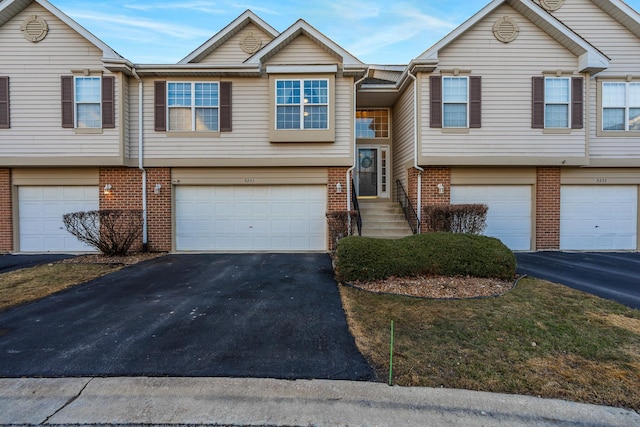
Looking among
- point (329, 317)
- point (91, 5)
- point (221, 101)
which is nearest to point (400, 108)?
point (221, 101)

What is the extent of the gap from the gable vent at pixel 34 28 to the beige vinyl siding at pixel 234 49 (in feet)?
15.9

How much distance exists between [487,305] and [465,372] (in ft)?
7.46

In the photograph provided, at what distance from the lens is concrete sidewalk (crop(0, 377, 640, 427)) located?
2.48 metres

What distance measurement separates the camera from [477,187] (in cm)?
1027

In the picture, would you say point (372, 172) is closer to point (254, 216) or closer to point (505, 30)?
point (254, 216)

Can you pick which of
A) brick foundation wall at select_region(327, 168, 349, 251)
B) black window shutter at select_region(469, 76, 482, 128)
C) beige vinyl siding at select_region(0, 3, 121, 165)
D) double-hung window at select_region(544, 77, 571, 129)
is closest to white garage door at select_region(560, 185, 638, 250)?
double-hung window at select_region(544, 77, 571, 129)

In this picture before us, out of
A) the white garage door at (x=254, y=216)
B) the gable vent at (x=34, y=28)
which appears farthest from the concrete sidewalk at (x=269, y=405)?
the gable vent at (x=34, y=28)

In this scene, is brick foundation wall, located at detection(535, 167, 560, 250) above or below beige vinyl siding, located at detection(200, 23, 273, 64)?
below

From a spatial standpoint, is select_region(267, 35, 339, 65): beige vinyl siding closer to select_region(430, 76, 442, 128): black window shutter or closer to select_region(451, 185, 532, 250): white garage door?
select_region(430, 76, 442, 128): black window shutter

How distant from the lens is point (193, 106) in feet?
32.8

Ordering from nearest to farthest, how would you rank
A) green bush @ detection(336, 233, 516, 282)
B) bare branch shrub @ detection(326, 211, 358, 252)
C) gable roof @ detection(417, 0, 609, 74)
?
green bush @ detection(336, 233, 516, 282) → bare branch shrub @ detection(326, 211, 358, 252) → gable roof @ detection(417, 0, 609, 74)

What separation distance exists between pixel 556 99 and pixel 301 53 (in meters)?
8.33

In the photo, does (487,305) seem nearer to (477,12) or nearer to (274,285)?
(274,285)

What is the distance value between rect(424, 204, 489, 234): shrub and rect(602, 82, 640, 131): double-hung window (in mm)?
5738
